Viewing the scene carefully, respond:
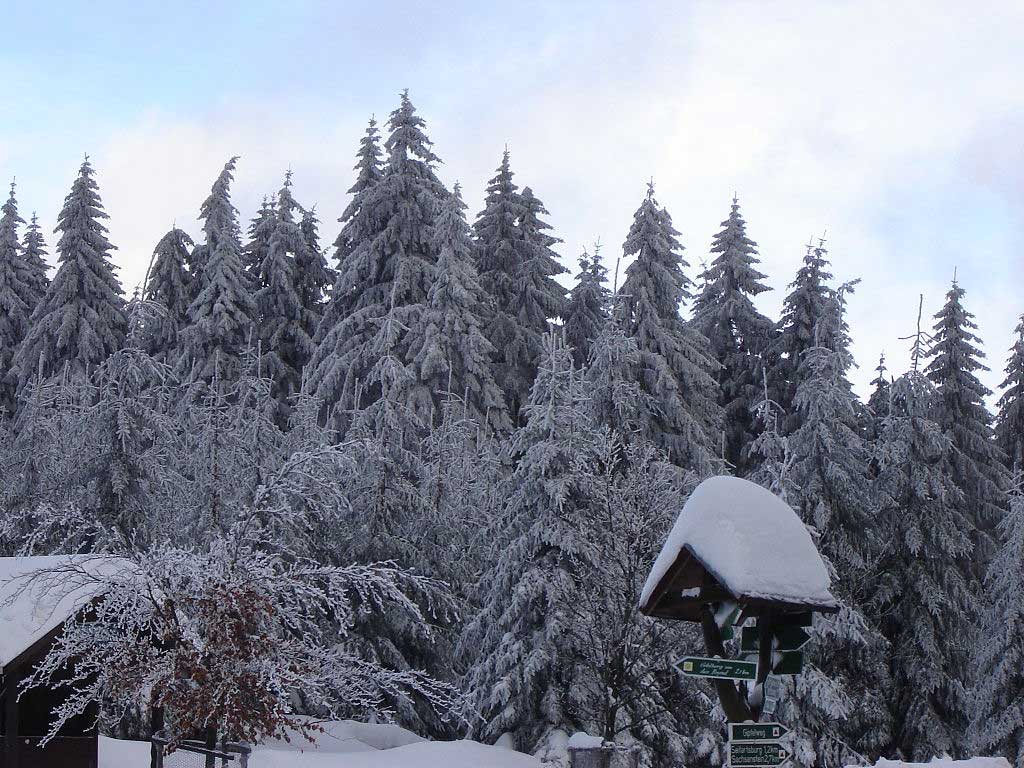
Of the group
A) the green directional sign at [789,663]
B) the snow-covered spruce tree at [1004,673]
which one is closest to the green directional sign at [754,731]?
the green directional sign at [789,663]

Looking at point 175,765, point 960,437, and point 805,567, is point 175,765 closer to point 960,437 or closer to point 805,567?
point 805,567

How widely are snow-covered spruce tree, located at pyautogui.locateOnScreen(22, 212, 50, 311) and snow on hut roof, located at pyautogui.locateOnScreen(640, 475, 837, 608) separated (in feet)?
147

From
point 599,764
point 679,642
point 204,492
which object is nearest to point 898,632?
point 679,642

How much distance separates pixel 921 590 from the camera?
→ 26516 mm

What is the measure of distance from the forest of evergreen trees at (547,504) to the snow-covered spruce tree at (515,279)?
3.47ft

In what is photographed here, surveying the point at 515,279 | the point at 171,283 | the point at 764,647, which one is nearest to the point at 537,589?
the point at 764,647

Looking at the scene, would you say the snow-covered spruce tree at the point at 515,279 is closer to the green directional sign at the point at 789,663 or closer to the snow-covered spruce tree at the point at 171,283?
the snow-covered spruce tree at the point at 171,283

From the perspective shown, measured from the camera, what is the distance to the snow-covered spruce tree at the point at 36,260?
51031 mm

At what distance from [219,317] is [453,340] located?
10.3 meters

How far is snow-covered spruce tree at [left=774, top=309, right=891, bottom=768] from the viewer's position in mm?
23391

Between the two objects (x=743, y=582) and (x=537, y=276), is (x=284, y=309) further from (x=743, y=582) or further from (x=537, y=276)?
(x=743, y=582)

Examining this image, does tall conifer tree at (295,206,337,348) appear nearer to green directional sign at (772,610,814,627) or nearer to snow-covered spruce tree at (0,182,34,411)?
snow-covered spruce tree at (0,182,34,411)

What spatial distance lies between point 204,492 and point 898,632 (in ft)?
54.6

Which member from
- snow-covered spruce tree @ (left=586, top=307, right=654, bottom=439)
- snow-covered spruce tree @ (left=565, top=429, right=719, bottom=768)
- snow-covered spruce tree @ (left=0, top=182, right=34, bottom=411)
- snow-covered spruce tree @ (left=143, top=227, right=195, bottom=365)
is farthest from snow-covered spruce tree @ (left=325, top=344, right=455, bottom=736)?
snow-covered spruce tree @ (left=0, top=182, right=34, bottom=411)
